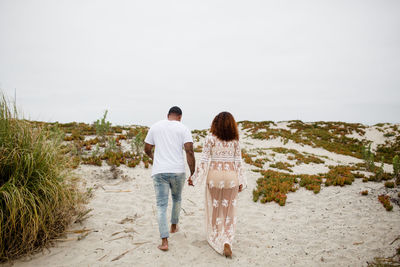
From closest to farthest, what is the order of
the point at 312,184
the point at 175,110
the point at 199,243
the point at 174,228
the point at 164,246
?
the point at 164,246
the point at 175,110
the point at 199,243
the point at 174,228
the point at 312,184

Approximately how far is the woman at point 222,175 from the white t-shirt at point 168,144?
0.42m

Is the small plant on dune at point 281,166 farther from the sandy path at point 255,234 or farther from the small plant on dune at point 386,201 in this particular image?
the small plant on dune at point 386,201

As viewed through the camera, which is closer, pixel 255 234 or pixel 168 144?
pixel 168 144

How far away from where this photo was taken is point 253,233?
5.17 meters

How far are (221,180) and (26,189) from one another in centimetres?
328

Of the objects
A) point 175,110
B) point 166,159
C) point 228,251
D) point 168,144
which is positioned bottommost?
point 228,251

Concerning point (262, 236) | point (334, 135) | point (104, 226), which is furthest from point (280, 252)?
point (334, 135)

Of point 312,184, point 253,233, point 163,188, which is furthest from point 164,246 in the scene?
point 312,184

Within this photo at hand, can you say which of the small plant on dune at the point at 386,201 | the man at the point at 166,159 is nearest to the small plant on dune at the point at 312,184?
the small plant on dune at the point at 386,201

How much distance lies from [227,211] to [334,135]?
2311 centimetres

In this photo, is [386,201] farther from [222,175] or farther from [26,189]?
[26,189]

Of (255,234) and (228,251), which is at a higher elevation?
(228,251)

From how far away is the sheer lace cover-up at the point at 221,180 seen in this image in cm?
401

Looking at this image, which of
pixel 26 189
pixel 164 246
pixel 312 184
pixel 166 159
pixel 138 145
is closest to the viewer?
pixel 26 189
